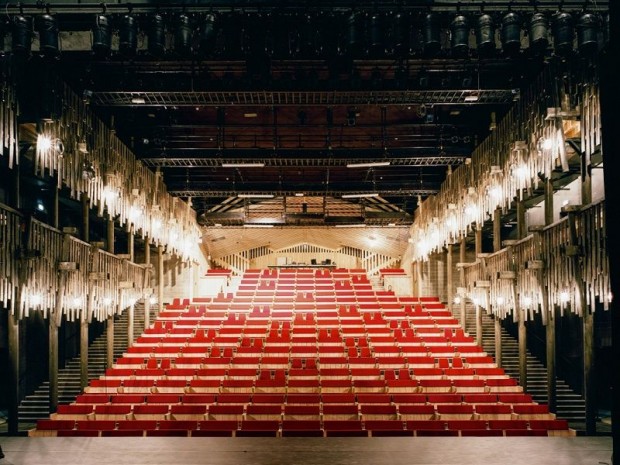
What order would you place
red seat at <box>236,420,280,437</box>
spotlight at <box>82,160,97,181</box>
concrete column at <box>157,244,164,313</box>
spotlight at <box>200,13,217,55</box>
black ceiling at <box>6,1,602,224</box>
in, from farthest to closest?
concrete column at <box>157,244,164,313</box>, spotlight at <box>82,160,97,181</box>, red seat at <box>236,420,280,437</box>, black ceiling at <box>6,1,602,224</box>, spotlight at <box>200,13,217,55</box>

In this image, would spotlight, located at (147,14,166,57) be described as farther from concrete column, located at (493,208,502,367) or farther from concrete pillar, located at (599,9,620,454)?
concrete pillar, located at (599,9,620,454)

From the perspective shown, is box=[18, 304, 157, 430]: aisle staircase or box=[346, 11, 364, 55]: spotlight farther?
box=[18, 304, 157, 430]: aisle staircase

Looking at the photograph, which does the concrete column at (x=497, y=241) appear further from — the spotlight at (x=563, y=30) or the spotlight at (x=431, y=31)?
the spotlight at (x=431, y=31)

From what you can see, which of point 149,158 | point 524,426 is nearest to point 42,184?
point 149,158

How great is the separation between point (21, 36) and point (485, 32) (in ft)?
19.9

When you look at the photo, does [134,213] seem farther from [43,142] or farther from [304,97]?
[304,97]

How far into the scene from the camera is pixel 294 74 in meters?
12.0

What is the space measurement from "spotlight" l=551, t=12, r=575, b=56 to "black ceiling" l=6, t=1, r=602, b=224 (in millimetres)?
104

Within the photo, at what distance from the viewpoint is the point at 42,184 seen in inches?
516

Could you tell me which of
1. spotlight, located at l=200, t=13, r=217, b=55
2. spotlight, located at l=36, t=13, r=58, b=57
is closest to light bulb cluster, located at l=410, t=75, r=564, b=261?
spotlight, located at l=200, t=13, r=217, b=55

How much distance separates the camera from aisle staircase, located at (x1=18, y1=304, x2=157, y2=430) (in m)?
11.5

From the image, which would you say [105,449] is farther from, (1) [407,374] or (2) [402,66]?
(2) [402,66]

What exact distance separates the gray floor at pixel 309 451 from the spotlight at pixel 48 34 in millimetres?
5039

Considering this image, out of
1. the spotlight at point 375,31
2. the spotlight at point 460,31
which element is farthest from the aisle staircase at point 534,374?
the spotlight at point 375,31
